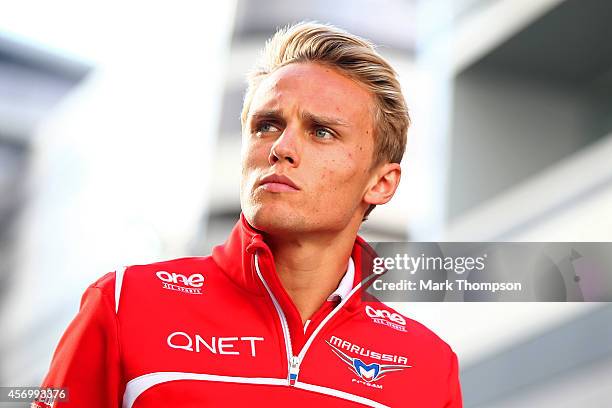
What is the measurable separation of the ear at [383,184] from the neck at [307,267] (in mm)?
115

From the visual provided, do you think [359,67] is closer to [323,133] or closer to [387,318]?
[323,133]

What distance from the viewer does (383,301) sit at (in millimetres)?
1763

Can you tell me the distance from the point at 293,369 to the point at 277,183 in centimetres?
32

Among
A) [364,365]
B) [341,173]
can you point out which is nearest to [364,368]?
[364,365]

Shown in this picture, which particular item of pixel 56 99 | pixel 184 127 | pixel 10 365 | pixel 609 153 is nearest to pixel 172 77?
pixel 184 127

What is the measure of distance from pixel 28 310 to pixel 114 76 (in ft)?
1.88

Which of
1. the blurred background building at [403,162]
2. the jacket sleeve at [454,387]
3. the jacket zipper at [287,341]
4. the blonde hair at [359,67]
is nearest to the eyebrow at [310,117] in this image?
the blonde hair at [359,67]

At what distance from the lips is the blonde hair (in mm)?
238

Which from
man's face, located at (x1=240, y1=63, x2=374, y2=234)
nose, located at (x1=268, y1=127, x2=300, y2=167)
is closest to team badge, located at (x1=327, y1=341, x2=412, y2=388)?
man's face, located at (x1=240, y1=63, x2=374, y2=234)

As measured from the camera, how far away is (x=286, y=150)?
1394mm

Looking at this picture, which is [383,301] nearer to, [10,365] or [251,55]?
[251,55]

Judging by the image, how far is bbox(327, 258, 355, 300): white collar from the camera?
1.50 metres

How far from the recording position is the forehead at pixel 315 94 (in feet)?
4.82

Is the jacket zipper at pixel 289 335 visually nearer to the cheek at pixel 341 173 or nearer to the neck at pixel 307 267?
the neck at pixel 307 267
